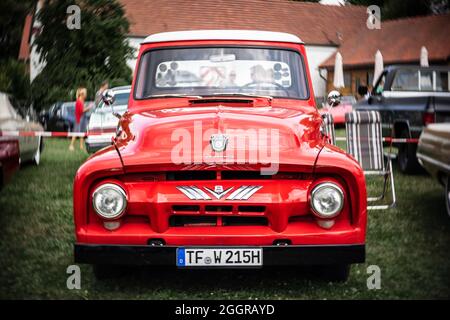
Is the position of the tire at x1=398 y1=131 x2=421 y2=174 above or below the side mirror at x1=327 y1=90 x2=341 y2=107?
below

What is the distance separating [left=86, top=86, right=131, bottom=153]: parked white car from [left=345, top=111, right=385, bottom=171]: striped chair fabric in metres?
4.64

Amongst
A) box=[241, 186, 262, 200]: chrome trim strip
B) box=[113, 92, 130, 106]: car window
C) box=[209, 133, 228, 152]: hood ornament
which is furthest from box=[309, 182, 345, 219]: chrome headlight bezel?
box=[113, 92, 130, 106]: car window

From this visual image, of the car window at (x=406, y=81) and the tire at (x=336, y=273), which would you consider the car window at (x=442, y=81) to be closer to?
the car window at (x=406, y=81)

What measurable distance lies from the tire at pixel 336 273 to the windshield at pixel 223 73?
1.56 meters

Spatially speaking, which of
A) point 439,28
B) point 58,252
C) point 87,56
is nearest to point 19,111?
point 58,252

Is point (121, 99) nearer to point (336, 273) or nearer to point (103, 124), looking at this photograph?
point (103, 124)

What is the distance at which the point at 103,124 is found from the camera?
1338cm

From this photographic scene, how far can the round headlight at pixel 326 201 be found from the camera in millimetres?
4480

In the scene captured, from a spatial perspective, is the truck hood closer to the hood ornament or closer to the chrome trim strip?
the hood ornament

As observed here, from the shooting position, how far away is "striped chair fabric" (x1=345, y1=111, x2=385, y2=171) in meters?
8.36

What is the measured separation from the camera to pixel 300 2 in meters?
44.7

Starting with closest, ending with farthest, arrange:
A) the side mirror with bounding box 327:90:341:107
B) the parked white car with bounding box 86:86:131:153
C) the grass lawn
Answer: the grass lawn < the side mirror with bounding box 327:90:341:107 < the parked white car with bounding box 86:86:131:153

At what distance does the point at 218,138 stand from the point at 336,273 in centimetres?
130
